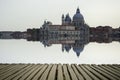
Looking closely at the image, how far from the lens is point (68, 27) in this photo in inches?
6560

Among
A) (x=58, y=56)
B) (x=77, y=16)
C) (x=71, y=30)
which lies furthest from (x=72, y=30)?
(x=58, y=56)

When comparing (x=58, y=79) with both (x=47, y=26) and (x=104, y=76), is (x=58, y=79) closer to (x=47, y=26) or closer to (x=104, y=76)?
(x=104, y=76)

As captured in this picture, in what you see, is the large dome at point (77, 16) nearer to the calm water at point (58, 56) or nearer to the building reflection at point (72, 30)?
the building reflection at point (72, 30)

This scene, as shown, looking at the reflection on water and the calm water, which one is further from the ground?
the reflection on water

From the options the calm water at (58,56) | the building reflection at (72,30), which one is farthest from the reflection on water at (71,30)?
the calm water at (58,56)

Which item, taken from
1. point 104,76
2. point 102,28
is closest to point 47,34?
point 102,28

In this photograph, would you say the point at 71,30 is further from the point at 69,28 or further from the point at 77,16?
the point at 77,16

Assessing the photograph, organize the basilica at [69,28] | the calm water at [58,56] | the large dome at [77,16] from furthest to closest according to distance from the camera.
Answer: the large dome at [77,16], the basilica at [69,28], the calm water at [58,56]

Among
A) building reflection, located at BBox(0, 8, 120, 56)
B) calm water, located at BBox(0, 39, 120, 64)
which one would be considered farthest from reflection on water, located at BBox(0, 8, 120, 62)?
calm water, located at BBox(0, 39, 120, 64)

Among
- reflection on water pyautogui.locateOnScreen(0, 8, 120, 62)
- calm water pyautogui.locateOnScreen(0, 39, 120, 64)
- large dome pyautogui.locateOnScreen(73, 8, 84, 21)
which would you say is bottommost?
calm water pyautogui.locateOnScreen(0, 39, 120, 64)

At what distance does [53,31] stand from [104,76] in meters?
152

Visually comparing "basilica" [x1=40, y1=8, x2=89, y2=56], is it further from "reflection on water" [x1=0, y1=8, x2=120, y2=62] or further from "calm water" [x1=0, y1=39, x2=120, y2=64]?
"calm water" [x1=0, y1=39, x2=120, y2=64]

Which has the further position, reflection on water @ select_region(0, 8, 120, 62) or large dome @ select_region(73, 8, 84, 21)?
large dome @ select_region(73, 8, 84, 21)

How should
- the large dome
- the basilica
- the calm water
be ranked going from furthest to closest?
the large dome
the basilica
the calm water
